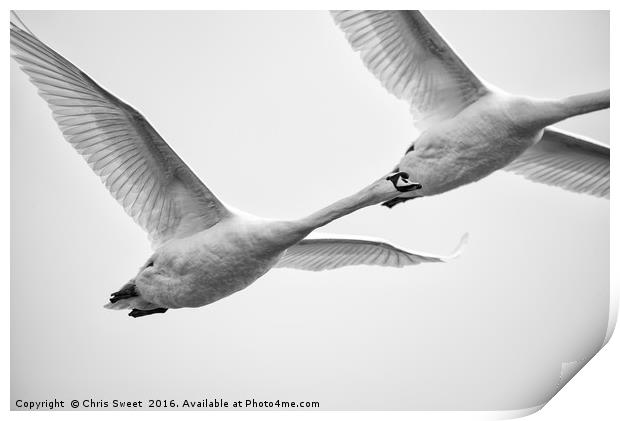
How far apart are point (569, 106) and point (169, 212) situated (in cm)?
152

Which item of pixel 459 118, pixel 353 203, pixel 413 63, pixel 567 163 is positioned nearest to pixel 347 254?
pixel 353 203

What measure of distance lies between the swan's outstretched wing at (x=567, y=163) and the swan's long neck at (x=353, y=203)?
52cm

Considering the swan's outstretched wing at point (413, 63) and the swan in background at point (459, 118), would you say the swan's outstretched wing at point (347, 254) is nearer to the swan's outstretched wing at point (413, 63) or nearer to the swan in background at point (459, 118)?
the swan in background at point (459, 118)

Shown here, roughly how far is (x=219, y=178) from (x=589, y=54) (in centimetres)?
148

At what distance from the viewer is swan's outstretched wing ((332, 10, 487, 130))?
3.35 m

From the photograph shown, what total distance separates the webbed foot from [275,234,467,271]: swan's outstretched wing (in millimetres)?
250

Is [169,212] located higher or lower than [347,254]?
higher

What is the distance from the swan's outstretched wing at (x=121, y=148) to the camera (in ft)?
10.5

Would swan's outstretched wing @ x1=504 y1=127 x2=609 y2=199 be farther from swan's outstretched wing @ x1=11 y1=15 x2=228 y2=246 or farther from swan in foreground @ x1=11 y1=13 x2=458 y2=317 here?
swan's outstretched wing @ x1=11 y1=15 x2=228 y2=246

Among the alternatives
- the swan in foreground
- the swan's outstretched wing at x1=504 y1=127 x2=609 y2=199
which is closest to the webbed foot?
the swan in foreground

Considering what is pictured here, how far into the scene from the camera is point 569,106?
324 cm

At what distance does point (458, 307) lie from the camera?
3445 millimetres

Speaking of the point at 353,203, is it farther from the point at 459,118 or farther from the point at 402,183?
the point at 459,118

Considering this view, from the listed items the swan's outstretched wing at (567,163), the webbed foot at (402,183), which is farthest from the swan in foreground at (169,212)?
the swan's outstretched wing at (567,163)
